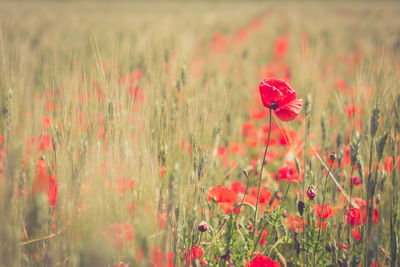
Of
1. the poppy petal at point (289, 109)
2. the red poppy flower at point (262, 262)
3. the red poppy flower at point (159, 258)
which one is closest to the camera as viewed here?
the red poppy flower at point (159, 258)

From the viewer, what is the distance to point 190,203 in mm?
876

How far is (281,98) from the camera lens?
81cm

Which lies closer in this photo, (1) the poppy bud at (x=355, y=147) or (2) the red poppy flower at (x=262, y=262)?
(2) the red poppy flower at (x=262, y=262)

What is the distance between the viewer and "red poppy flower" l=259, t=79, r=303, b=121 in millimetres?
804

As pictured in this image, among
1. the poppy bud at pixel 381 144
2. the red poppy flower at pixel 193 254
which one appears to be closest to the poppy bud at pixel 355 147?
the poppy bud at pixel 381 144

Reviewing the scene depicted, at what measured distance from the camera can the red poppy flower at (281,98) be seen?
2.64 ft

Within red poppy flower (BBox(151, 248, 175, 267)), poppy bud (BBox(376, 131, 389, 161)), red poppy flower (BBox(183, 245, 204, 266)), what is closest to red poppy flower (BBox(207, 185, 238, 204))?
red poppy flower (BBox(183, 245, 204, 266))

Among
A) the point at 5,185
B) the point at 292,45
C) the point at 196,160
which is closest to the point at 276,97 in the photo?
the point at 196,160

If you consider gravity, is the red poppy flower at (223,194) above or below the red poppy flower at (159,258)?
above

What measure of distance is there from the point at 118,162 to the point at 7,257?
284mm

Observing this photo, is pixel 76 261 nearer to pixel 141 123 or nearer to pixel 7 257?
pixel 7 257

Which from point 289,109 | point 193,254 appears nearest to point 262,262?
point 193,254

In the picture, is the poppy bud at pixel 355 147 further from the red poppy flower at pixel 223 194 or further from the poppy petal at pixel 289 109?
the red poppy flower at pixel 223 194

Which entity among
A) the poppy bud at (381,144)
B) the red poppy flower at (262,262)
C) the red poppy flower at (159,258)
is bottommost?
the red poppy flower at (262,262)
